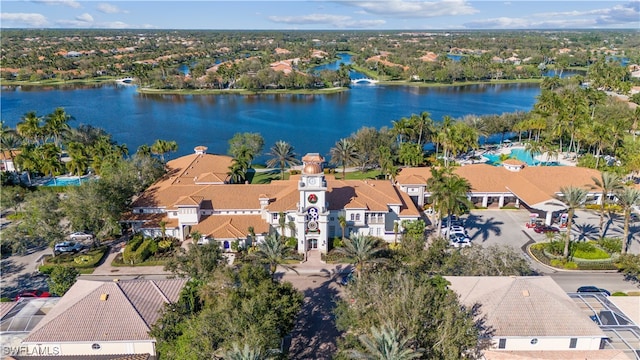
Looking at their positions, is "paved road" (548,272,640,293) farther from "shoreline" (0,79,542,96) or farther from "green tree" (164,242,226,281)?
"shoreline" (0,79,542,96)

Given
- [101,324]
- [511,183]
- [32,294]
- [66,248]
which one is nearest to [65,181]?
[66,248]

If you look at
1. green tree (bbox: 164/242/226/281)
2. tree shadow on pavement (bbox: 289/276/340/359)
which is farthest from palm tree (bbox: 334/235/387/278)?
green tree (bbox: 164/242/226/281)

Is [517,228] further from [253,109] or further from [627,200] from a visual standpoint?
[253,109]

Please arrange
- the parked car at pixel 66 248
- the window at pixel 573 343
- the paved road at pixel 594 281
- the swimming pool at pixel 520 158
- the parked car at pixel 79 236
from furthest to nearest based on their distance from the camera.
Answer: the swimming pool at pixel 520 158 < the parked car at pixel 79 236 < the parked car at pixel 66 248 < the paved road at pixel 594 281 < the window at pixel 573 343

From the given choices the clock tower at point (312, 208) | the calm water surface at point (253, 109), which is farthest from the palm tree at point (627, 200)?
the calm water surface at point (253, 109)

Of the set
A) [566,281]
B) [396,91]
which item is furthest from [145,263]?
[396,91]

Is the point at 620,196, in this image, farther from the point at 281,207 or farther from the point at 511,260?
the point at 281,207

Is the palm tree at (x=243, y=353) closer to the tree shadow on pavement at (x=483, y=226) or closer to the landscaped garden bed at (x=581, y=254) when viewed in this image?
the landscaped garden bed at (x=581, y=254)
